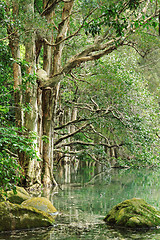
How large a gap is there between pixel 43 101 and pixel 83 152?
16.9ft

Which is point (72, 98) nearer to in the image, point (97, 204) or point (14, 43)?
point (14, 43)

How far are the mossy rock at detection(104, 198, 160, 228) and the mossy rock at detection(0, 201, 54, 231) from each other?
162cm

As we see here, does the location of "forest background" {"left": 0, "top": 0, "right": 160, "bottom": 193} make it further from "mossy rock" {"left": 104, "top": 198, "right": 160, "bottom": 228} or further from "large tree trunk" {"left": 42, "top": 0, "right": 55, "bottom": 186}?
"mossy rock" {"left": 104, "top": 198, "right": 160, "bottom": 228}

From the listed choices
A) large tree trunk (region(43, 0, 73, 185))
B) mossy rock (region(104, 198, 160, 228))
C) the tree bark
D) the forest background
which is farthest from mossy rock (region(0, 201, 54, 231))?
large tree trunk (region(43, 0, 73, 185))

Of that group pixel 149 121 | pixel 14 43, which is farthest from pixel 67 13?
pixel 149 121

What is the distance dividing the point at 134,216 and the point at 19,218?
2731 mm

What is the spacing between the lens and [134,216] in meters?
7.43

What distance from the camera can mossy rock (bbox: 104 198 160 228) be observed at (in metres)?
7.27

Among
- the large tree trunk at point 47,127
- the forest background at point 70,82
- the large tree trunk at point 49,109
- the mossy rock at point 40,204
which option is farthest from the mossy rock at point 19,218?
the large tree trunk at point 47,127

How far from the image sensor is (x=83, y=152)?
18625 mm

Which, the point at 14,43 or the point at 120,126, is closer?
the point at 14,43

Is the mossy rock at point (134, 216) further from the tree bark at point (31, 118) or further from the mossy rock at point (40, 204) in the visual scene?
the tree bark at point (31, 118)

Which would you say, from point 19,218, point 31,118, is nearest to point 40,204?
point 19,218

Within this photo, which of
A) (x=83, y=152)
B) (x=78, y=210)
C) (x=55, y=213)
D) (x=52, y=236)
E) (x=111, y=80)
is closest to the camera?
(x=52, y=236)
